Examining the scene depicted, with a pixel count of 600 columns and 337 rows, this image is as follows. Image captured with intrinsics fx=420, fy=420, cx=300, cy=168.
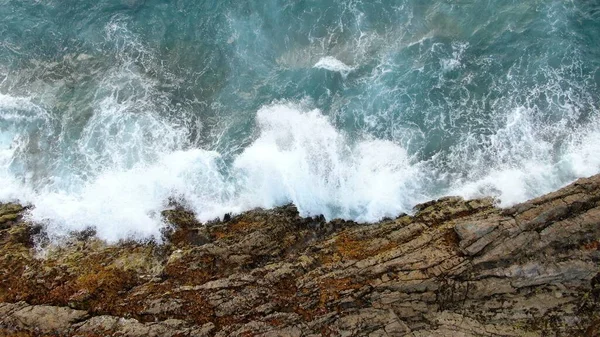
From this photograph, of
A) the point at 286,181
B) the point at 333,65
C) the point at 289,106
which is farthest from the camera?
the point at 333,65

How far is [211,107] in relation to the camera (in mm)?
31016

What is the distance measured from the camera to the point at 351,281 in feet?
66.0

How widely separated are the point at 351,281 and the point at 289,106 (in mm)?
14231

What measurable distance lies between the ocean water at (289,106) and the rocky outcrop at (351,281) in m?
2.48

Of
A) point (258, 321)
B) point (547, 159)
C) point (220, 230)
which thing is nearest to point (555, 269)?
point (547, 159)

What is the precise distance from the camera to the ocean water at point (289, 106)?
85.1ft

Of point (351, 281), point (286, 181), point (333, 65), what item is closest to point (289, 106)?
point (333, 65)

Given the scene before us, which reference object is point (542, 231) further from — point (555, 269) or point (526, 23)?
point (526, 23)

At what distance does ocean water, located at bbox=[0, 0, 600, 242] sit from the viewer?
85.1 feet

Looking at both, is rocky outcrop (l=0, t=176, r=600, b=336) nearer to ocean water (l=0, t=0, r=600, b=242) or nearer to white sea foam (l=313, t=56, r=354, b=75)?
ocean water (l=0, t=0, r=600, b=242)

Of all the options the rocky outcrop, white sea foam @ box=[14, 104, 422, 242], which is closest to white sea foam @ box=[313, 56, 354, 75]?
white sea foam @ box=[14, 104, 422, 242]

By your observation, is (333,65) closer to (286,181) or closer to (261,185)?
(286,181)

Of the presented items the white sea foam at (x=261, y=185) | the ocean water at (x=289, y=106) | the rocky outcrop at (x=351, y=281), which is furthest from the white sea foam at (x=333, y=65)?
the rocky outcrop at (x=351, y=281)

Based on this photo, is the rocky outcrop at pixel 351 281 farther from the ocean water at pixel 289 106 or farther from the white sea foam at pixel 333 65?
the white sea foam at pixel 333 65
